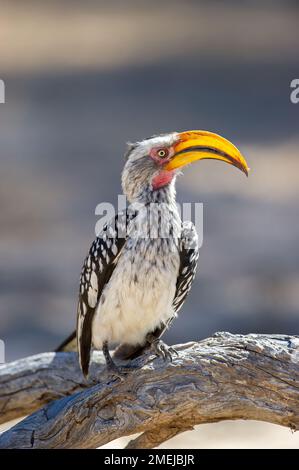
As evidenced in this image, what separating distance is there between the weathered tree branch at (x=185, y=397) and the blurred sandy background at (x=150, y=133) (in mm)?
3184

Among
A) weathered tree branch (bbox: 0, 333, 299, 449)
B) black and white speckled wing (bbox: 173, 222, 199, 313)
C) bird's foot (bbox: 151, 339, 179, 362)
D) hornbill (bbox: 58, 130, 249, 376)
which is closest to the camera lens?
weathered tree branch (bbox: 0, 333, 299, 449)

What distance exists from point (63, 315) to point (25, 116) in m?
6.09

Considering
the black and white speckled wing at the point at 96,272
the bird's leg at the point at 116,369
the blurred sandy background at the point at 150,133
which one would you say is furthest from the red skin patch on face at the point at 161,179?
the blurred sandy background at the point at 150,133

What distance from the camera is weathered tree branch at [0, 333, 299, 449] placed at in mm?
6516

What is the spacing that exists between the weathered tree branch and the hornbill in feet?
0.58

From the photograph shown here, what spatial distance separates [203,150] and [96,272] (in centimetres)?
100

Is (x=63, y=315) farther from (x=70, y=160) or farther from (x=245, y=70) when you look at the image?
(x=245, y=70)

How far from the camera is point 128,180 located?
7.27m

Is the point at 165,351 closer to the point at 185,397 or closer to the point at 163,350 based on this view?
the point at 163,350

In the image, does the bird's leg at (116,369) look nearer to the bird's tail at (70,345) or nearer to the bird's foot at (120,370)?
the bird's foot at (120,370)

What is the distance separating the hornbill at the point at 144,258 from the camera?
22.7 feet

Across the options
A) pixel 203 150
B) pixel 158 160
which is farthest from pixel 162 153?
pixel 203 150

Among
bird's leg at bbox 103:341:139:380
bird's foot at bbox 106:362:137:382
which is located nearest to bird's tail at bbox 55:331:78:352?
bird's leg at bbox 103:341:139:380

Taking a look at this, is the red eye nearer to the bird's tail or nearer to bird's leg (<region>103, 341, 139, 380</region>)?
bird's leg (<region>103, 341, 139, 380</region>)
